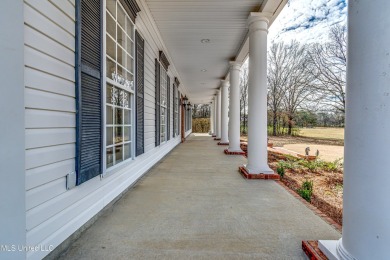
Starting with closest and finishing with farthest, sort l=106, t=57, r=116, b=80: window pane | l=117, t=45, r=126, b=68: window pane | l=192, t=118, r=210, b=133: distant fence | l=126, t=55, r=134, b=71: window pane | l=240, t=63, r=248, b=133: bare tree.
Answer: l=106, t=57, r=116, b=80: window pane, l=117, t=45, r=126, b=68: window pane, l=126, t=55, r=134, b=71: window pane, l=240, t=63, r=248, b=133: bare tree, l=192, t=118, r=210, b=133: distant fence

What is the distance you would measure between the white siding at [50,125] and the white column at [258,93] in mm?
3149

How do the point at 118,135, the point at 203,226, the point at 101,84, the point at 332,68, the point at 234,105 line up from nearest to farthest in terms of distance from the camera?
the point at 203,226
the point at 101,84
the point at 118,135
the point at 234,105
the point at 332,68

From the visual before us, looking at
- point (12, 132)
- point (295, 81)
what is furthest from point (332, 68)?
point (12, 132)

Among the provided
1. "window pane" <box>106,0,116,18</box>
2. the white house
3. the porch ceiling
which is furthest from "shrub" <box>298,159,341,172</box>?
"window pane" <box>106,0,116,18</box>

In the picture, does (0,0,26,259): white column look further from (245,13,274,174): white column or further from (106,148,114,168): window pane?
(245,13,274,174): white column

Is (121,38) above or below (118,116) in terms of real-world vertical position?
above

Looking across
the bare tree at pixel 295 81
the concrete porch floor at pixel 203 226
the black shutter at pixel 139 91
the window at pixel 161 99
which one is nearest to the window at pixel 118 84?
the black shutter at pixel 139 91

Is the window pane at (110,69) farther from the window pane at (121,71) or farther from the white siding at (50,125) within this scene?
the white siding at (50,125)

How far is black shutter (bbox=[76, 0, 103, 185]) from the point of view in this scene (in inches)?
86.3

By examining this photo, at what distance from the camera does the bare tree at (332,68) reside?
1590cm

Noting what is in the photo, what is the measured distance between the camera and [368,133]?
1368 millimetres

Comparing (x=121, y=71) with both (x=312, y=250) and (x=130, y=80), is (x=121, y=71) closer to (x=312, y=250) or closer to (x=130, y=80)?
(x=130, y=80)

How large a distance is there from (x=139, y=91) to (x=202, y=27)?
2.14 meters

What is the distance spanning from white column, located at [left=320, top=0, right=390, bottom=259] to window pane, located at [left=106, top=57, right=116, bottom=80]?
2.56m
